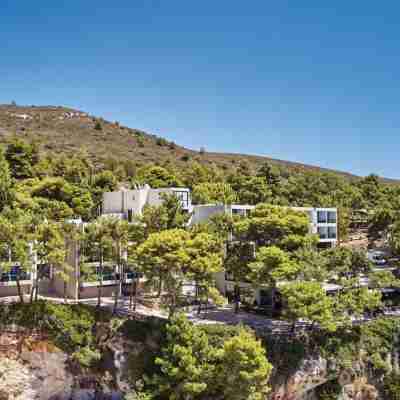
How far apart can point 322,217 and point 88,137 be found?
264ft

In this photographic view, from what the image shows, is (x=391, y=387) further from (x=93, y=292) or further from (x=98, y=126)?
(x=98, y=126)

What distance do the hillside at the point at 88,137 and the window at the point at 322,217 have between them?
50974 mm

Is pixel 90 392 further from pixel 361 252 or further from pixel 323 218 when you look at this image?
pixel 323 218

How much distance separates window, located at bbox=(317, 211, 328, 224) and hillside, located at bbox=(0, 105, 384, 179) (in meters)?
51.0

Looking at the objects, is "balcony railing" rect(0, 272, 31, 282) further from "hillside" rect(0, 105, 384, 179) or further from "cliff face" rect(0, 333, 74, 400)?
"hillside" rect(0, 105, 384, 179)

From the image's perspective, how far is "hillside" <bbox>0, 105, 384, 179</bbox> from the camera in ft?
353

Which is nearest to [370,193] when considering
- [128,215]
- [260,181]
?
[260,181]

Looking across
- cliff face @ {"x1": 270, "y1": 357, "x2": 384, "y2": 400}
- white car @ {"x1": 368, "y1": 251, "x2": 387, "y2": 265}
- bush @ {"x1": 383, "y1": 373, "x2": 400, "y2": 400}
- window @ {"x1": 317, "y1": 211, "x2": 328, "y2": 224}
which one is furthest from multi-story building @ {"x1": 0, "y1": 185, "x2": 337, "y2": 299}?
bush @ {"x1": 383, "y1": 373, "x2": 400, "y2": 400}

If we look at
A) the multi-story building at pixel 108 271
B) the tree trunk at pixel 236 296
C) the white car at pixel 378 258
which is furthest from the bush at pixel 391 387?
the multi-story building at pixel 108 271

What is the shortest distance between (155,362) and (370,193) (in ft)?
217

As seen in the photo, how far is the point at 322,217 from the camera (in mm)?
58594

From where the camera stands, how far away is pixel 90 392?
3538cm

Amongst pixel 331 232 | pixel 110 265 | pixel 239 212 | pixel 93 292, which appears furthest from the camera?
pixel 331 232

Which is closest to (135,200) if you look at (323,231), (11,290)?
(11,290)
